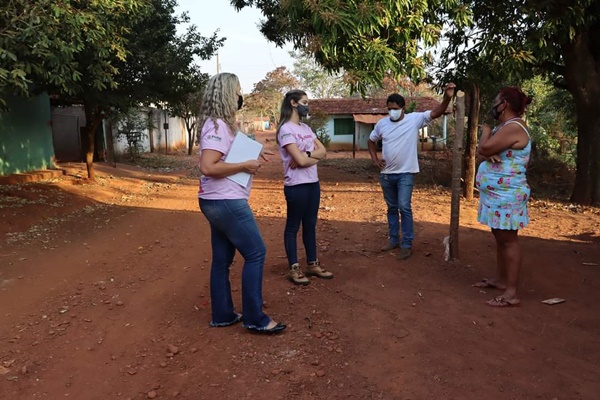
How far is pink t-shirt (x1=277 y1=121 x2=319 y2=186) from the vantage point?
4121 mm

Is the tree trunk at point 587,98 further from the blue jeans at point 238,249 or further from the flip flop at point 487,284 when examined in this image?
the blue jeans at point 238,249

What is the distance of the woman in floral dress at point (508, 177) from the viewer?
12.3 feet

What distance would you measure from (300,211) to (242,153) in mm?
1192

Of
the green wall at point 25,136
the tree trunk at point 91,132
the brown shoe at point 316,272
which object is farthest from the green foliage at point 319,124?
the brown shoe at point 316,272

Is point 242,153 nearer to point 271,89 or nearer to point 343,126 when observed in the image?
point 343,126

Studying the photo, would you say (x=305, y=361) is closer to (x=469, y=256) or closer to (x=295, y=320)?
(x=295, y=320)

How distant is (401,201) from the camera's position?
16.6 ft

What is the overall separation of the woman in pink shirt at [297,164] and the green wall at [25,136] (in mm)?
9379

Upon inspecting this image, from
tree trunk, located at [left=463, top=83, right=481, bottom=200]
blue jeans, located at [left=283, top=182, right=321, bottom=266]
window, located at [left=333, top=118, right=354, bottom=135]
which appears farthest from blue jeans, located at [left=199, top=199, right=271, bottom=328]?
window, located at [left=333, top=118, right=354, bottom=135]

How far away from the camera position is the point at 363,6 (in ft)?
16.2

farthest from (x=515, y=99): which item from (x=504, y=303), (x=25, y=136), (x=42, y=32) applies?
A: (x=25, y=136)

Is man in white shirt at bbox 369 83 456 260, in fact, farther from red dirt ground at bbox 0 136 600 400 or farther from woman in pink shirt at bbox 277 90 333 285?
woman in pink shirt at bbox 277 90 333 285

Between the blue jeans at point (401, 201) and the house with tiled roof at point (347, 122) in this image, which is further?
the house with tiled roof at point (347, 122)

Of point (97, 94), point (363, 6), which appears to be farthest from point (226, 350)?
point (97, 94)
